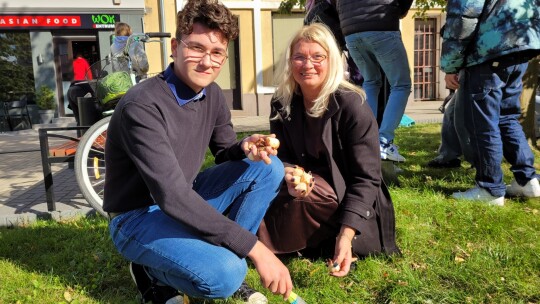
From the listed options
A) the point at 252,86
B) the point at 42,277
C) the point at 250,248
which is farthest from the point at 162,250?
the point at 252,86

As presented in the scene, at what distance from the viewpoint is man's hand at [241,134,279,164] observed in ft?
7.12

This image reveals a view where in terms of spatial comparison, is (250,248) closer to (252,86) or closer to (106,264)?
(106,264)

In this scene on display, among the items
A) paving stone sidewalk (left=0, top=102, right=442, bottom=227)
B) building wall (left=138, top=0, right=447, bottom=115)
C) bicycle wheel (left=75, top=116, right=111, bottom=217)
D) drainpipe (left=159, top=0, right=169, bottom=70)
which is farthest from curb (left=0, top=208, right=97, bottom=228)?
building wall (left=138, top=0, right=447, bottom=115)

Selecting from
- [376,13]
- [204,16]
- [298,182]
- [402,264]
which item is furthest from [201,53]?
[376,13]

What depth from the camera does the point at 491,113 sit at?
3.18 m

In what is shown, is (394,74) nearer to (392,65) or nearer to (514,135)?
(392,65)

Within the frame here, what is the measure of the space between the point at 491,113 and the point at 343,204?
1554 mm

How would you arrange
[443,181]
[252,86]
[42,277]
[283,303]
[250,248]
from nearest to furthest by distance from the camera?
1. [250,248]
2. [283,303]
3. [42,277]
4. [443,181]
5. [252,86]

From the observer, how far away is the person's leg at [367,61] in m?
3.85

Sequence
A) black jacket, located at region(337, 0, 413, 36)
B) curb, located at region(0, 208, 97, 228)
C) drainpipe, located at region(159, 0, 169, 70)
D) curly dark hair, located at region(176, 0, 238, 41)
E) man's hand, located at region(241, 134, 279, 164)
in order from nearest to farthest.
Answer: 1. curly dark hair, located at region(176, 0, 238, 41)
2. man's hand, located at region(241, 134, 279, 164)
3. curb, located at region(0, 208, 97, 228)
4. black jacket, located at region(337, 0, 413, 36)
5. drainpipe, located at region(159, 0, 169, 70)

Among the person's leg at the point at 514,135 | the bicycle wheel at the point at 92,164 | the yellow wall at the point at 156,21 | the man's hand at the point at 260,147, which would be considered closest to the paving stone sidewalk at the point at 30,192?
the bicycle wheel at the point at 92,164

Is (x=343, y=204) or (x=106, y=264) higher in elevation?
(x=343, y=204)

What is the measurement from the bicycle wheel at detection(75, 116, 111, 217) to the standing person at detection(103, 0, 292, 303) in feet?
4.24

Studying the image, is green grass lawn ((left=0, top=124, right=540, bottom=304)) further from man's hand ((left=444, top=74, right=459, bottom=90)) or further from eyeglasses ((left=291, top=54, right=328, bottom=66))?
eyeglasses ((left=291, top=54, right=328, bottom=66))
